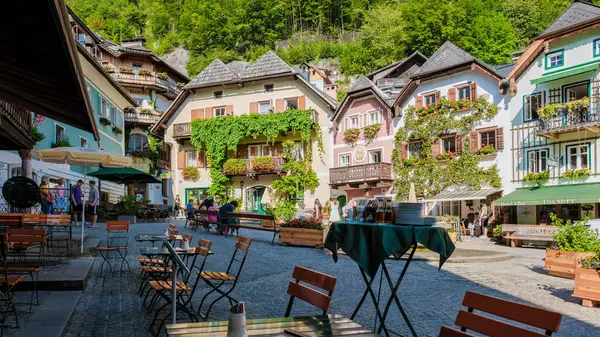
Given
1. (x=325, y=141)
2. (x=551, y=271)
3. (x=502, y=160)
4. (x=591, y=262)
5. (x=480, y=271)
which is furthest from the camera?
(x=325, y=141)

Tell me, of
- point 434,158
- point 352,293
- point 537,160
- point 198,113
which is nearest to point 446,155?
point 434,158

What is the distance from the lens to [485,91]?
1068 inches

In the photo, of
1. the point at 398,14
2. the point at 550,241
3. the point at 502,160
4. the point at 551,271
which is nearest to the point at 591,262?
the point at 551,271

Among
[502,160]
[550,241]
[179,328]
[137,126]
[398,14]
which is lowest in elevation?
[550,241]

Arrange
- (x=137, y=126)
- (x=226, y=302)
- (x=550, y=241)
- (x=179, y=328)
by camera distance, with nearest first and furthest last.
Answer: (x=179, y=328) < (x=226, y=302) < (x=550, y=241) < (x=137, y=126)

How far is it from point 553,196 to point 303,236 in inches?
514

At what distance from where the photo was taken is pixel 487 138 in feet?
88.0

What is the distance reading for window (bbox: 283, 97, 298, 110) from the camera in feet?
118

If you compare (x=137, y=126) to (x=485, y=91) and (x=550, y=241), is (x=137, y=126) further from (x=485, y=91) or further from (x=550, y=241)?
(x=550, y=241)

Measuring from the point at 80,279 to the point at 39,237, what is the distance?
95cm

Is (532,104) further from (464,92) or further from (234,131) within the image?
(234,131)

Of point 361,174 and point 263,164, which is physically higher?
point 263,164

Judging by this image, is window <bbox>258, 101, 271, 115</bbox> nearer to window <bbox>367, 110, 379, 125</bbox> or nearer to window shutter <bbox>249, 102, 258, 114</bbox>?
window shutter <bbox>249, 102, 258, 114</bbox>

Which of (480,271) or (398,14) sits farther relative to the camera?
(398,14)
